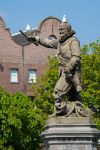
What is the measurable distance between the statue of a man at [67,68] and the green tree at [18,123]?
951 inches

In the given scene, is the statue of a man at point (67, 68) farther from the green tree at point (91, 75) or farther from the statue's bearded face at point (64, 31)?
the green tree at point (91, 75)

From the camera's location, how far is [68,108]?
17.4 meters

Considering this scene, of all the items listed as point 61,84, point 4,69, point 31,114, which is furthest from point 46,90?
point 61,84

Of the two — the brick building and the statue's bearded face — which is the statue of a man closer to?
the statue's bearded face

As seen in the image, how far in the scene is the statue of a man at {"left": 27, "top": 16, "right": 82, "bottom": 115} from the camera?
17.5 m

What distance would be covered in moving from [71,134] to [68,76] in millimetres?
1700

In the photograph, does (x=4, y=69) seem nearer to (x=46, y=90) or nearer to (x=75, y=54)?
(x=46, y=90)

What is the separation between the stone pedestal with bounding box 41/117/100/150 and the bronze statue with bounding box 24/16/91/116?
12.3 inches

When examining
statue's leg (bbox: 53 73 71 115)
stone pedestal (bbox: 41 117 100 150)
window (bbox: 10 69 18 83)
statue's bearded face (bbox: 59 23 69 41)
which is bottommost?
stone pedestal (bbox: 41 117 100 150)

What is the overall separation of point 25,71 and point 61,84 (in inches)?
1605

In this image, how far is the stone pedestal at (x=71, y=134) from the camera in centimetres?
1684

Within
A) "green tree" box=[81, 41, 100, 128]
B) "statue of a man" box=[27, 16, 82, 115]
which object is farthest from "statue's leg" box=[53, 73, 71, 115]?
"green tree" box=[81, 41, 100, 128]

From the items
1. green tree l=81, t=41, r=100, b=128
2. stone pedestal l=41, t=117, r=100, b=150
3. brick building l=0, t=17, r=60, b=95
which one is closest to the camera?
stone pedestal l=41, t=117, r=100, b=150

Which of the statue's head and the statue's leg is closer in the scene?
the statue's leg
